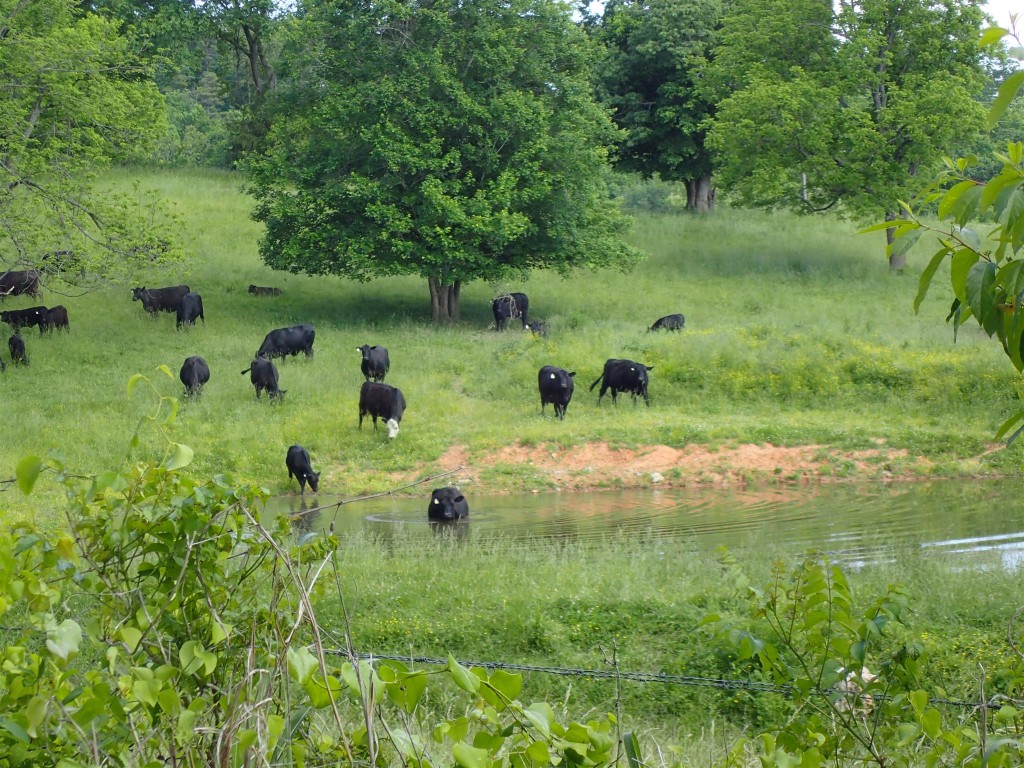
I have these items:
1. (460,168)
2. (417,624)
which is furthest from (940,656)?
(460,168)

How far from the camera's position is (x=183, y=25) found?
48156mm

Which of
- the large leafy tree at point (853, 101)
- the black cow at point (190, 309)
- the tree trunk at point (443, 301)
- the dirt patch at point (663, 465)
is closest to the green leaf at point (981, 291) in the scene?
the dirt patch at point (663, 465)

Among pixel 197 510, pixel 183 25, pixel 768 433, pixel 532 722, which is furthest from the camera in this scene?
pixel 183 25

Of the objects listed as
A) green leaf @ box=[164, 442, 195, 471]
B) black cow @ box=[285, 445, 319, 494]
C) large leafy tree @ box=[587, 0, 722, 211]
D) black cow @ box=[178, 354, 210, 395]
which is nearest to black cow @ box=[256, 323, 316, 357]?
black cow @ box=[178, 354, 210, 395]

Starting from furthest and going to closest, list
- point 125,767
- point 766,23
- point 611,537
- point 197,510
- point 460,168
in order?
1. point 766,23
2. point 460,168
3. point 611,537
4. point 197,510
5. point 125,767

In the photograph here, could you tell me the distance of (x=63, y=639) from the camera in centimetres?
275

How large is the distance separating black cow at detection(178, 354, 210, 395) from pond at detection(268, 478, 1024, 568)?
609cm

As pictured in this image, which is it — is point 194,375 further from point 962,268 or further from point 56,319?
point 962,268

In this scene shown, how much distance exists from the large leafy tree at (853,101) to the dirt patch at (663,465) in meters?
20.6

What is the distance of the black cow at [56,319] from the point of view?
1234 inches

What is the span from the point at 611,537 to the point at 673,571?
3681mm

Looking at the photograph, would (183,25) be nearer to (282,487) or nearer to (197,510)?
(282,487)

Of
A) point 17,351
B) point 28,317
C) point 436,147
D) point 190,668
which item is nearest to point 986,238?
point 190,668

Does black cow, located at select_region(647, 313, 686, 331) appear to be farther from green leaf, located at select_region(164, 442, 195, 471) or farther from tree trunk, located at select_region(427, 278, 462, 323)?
green leaf, located at select_region(164, 442, 195, 471)
